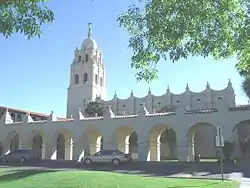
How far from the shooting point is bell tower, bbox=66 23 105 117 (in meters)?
79.2

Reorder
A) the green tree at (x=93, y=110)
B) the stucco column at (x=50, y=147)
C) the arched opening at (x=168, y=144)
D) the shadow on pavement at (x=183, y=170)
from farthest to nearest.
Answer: the green tree at (x=93, y=110), the arched opening at (x=168, y=144), the stucco column at (x=50, y=147), the shadow on pavement at (x=183, y=170)

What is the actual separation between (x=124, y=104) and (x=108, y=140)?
40.6 metres

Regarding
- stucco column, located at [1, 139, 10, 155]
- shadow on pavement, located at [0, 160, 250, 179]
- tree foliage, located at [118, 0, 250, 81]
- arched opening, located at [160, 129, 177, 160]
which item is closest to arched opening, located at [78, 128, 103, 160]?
shadow on pavement, located at [0, 160, 250, 179]

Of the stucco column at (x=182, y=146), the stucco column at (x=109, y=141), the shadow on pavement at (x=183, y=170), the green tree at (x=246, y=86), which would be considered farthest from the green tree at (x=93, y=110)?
the shadow on pavement at (x=183, y=170)

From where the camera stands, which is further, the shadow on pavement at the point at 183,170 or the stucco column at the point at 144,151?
the stucco column at the point at 144,151

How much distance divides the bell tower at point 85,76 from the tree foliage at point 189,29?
6815 centimetres

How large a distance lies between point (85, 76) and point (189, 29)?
236 ft

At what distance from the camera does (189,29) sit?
10016 mm

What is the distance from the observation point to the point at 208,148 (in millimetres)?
60844

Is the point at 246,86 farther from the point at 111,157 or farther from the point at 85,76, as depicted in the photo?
the point at 85,76

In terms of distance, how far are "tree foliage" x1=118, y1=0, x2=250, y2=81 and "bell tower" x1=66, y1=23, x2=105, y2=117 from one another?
224 feet

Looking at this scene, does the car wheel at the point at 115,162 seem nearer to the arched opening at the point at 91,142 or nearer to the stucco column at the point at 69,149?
the arched opening at the point at 91,142

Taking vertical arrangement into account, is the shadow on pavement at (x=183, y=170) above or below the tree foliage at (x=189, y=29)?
below

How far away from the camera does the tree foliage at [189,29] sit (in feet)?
32.4
